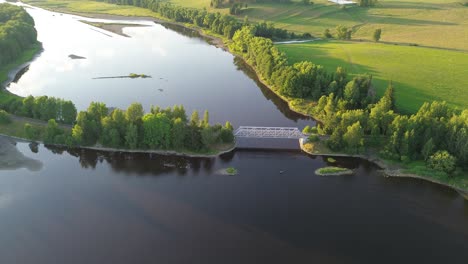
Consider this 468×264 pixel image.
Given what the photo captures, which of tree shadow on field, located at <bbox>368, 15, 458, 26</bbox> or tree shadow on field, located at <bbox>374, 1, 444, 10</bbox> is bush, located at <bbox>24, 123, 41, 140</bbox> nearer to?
tree shadow on field, located at <bbox>368, 15, 458, 26</bbox>

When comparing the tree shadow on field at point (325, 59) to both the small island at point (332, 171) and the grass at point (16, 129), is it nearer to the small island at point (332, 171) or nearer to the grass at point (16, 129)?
the small island at point (332, 171)

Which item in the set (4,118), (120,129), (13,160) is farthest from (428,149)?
(4,118)

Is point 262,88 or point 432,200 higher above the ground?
point 262,88

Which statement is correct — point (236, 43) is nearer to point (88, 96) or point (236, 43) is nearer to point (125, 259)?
point (88, 96)

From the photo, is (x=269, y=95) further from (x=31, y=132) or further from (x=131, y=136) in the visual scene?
(x=31, y=132)

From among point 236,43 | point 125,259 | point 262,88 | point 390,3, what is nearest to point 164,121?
point 125,259

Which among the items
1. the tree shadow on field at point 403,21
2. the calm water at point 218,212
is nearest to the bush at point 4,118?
the calm water at point 218,212
